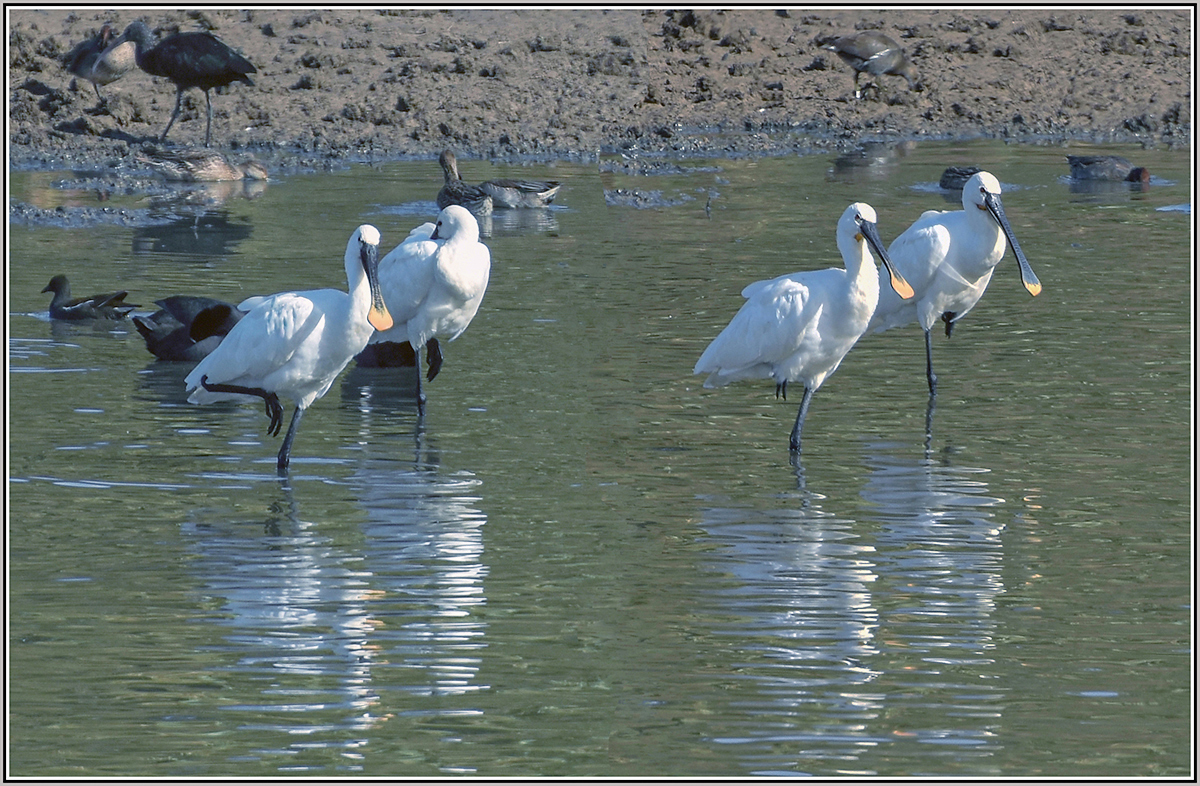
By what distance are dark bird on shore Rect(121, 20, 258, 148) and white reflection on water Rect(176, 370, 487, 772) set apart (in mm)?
12820

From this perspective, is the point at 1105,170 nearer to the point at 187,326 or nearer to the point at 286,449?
the point at 187,326

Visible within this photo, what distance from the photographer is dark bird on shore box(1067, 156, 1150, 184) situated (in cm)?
1873

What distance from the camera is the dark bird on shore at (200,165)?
62.6 ft

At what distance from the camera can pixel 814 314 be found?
9.29 meters

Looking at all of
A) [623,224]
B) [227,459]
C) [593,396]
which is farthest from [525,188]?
[227,459]

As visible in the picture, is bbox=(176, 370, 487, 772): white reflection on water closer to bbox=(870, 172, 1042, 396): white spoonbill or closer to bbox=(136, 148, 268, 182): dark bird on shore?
bbox=(870, 172, 1042, 396): white spoonbill

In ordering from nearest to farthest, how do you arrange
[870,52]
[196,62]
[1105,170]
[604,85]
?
[1105,170]
[196,62]
[604,85]
[870,52]

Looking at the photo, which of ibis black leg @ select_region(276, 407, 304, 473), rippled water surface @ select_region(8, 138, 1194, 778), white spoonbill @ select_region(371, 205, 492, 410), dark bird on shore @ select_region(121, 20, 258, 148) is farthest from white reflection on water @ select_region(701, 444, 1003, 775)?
dark bird on shore @ select_region(121, 20, 258, 148)

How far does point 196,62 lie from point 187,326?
32.9 feet

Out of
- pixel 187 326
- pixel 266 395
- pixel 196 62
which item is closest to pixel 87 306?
pixel 187 326

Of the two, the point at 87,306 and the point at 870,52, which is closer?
the point at 87,306

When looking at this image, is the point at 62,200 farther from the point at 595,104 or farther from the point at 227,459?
the point at 227,459

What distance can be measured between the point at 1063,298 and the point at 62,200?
1019 cm

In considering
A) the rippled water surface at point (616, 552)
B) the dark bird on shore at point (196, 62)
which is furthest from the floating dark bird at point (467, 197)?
the dark bird on shore at point (196, 62)
